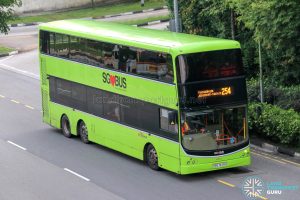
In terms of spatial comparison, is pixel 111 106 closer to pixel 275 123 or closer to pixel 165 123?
pixel 165 123

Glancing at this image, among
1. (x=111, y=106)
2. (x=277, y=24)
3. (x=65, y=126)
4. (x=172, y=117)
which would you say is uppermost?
(x=277, y=24)

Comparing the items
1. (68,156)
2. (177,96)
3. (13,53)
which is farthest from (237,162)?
(13,53)

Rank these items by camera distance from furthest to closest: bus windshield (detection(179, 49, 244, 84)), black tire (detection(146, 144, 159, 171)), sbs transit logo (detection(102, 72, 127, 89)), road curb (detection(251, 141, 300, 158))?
road curb (detection(251, 141, 300, 158)) → sbs transit logo (detection(102, 72, 127, 89)) → black tire (detection(146, 144, 159, 171)) → bus windshield (detection(179, 49, 244, 84))

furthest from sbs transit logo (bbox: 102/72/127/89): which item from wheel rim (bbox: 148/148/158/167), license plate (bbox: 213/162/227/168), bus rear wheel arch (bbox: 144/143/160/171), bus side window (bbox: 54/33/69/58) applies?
license plate (bbox: 213/162/227/168)

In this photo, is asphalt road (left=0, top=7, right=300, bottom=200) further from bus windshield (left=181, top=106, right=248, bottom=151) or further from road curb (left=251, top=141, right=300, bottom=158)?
bus windshield (left=181, top=106, right=248, bottom=151)

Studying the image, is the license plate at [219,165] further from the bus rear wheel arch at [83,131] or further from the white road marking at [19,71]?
the white road marking at [19,71]

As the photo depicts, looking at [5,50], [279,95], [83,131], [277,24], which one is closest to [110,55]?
[83,131]

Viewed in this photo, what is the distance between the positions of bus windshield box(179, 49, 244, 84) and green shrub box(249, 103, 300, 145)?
375 centimetres

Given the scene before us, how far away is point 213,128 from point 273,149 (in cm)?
422

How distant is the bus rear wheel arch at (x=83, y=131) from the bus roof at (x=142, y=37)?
301 centimetres

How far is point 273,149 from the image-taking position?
24188 millimetres

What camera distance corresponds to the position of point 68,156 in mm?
24344

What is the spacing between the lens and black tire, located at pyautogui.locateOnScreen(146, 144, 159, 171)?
2188cm

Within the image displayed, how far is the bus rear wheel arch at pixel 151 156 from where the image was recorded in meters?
21.9
